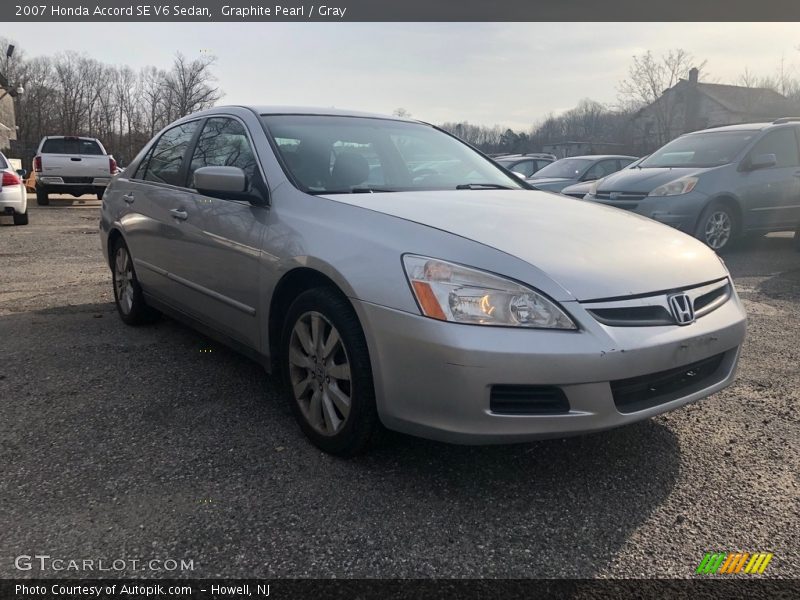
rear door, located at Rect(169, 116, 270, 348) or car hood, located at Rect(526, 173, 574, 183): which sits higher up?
car hood, located at Rect(526, 173, 574, 183)

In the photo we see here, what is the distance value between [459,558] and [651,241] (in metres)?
1.59

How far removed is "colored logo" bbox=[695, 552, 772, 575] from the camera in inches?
79.7

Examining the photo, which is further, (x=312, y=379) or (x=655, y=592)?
(x=312, y=379)

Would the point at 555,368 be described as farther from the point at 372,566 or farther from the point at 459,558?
the point at 372,566

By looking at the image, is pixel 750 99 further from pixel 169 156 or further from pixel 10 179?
pixel 169 156

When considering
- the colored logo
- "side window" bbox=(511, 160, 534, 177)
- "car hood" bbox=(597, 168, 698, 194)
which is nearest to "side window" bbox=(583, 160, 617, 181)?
"side window" bbox=(511, 160, 534, 177)

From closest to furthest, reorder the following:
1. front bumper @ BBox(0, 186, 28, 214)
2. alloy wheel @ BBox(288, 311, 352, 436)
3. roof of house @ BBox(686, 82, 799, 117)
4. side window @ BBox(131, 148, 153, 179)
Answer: alloy wheel @ BBox(288, 311, 352, 436) < side window @ BBox(131, 148, 153, 179) < front bumper @ BBox(0, 186, 28, 214) < roof of house @ BBox(686, 82, 799, 117)

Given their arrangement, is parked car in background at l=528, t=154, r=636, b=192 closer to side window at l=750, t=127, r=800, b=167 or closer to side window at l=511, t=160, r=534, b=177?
side window at l=511, t=160, r=534, b=177

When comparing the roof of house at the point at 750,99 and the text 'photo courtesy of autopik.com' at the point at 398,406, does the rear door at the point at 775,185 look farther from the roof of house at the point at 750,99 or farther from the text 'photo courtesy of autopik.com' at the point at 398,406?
the roof of house at the point at 750,99

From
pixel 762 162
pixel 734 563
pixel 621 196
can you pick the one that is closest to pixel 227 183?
pixel 734 563

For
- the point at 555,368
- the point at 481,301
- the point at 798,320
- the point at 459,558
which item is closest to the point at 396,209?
the point at 481,301

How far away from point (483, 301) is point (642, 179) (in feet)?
22.8

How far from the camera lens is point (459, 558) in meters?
2.06

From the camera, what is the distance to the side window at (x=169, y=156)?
163 inches
